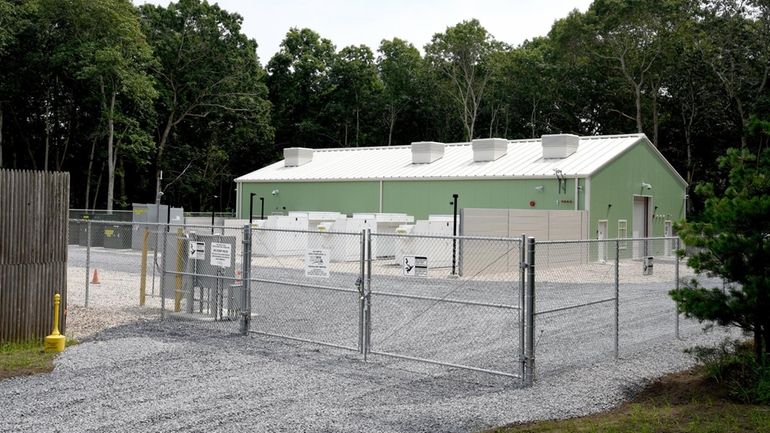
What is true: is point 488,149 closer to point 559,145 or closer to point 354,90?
point 559,145

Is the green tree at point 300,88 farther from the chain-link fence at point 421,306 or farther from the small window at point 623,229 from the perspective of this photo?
the chain-link fence at point 421,306

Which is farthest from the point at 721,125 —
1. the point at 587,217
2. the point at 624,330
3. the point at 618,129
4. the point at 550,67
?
the point at 624,330

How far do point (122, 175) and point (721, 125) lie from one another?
40.6 meters

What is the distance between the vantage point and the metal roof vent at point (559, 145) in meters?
33.1

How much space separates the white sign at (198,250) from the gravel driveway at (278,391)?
91.6 inches

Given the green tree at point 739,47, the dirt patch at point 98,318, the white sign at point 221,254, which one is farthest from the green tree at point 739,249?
the green tree at point 739,47

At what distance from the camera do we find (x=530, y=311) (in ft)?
29.1

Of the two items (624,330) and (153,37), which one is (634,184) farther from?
(153,37)

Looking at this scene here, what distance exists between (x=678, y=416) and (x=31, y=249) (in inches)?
347

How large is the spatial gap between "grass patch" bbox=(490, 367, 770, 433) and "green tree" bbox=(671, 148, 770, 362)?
2.87 feet

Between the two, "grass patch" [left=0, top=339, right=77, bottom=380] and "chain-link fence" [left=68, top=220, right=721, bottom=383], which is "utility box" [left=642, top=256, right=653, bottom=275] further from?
"grass patch" [left=0, top=339, right=77, bottom=380]

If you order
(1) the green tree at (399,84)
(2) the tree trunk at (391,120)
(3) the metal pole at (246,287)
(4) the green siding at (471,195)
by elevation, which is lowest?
(3) the metal pole at (246,287)

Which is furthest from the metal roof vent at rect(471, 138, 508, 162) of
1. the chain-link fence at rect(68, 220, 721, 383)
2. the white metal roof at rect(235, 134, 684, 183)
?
the chain-link fence at rect(68, 220, 721, 383)

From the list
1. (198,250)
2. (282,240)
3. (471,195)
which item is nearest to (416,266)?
(198,250)
